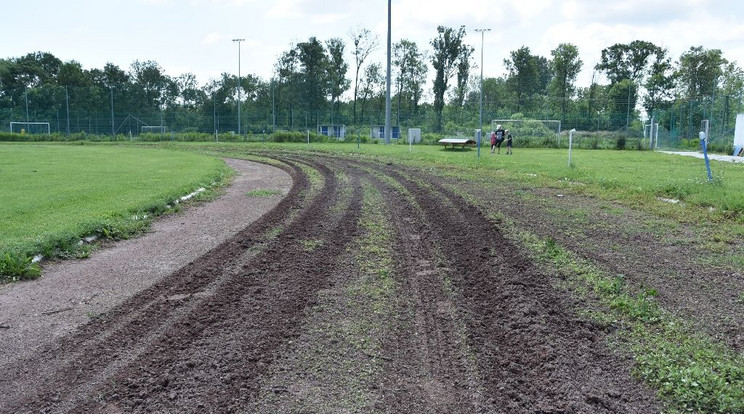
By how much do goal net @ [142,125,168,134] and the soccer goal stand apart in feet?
31.1

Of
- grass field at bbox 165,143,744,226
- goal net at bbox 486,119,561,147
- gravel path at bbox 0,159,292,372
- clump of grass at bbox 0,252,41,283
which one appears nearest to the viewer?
gravel path at bbox 0,159,292,372

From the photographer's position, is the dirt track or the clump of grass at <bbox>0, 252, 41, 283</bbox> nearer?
the dirt track

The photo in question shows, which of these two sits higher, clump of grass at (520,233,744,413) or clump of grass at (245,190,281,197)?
clump of grass at (245,190,281,197)

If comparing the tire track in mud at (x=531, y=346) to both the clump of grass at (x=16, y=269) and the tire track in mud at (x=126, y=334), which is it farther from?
the clump of grass at (x=16, y=269)

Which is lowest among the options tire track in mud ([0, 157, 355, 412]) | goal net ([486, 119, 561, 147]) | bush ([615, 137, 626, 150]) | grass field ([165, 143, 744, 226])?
tire track in mud ([0, 157, 355, 412])

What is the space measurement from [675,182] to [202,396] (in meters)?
13.4

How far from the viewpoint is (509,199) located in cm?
1227

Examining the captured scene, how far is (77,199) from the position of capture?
11.6 metres

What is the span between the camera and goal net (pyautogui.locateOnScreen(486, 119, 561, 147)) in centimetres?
4331

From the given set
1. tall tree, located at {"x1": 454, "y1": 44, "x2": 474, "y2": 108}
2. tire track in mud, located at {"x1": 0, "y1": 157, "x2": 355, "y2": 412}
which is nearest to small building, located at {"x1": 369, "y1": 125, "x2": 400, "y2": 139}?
tall tree, located at {"x1": 454, "y1": 44, "x2": 474, "y2": 108}

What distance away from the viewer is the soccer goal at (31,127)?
59.0 m

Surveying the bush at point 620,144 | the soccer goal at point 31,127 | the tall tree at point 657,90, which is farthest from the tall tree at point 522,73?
the soccer goal at point 31,127

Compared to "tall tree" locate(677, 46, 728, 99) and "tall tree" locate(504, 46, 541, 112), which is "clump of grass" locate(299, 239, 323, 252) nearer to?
"tall tree" locate(677, 46, 728, 99)

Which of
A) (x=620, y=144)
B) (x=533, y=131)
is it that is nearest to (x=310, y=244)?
(x=620, y=144)
